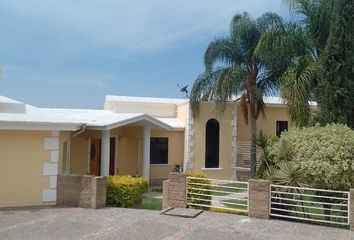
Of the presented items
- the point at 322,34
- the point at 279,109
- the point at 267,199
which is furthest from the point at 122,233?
the point at 279,109

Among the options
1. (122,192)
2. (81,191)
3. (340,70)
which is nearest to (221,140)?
(340,70)

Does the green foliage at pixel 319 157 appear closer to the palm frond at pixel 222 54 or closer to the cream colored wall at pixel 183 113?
the palm frond at pixel 222 54

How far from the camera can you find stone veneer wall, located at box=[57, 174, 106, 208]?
40.7 ft

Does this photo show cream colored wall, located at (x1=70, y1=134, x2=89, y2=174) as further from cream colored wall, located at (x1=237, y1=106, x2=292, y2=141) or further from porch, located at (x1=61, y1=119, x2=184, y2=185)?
cream colored wall, located at (x1=237, y1=106, x2=292, y2=141)

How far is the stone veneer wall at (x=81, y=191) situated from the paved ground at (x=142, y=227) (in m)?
0.52

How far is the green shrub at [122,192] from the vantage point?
13109 millimetres

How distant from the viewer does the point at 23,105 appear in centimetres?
1409

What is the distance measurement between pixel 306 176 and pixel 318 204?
39.8 inches

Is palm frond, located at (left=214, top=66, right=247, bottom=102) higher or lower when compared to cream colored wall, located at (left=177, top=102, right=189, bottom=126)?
higher

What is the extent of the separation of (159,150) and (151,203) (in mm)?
7018

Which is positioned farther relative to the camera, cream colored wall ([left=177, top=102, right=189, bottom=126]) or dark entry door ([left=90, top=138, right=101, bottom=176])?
cream colored wall ([left=177, top=102, right=189, bottom=126])

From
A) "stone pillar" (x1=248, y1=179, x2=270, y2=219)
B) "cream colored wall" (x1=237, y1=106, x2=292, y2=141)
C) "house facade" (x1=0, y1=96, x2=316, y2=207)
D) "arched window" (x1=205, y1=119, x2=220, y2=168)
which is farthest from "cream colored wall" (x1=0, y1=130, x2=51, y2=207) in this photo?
"cream colored wall" (x1=237, y1=106, x2=292, y2=141)

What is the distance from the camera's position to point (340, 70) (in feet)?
48.1

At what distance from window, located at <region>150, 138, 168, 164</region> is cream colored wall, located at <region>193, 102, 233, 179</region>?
169cm
